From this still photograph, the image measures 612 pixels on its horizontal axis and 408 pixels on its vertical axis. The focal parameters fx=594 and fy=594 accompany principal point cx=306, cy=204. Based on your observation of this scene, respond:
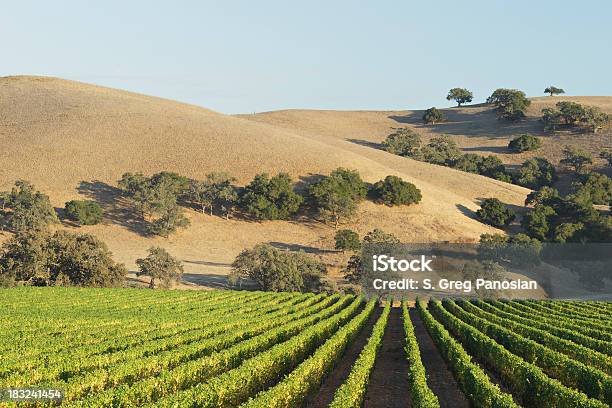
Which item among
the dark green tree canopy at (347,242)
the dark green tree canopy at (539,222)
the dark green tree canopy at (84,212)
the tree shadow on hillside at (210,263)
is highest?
the dark green tree canopy at (539,222)

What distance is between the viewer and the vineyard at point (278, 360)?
47.5ft

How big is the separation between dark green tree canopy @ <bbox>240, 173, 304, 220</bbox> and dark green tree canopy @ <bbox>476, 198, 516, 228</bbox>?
26.1 m

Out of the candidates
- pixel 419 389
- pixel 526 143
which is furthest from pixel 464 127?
pixel 419 389

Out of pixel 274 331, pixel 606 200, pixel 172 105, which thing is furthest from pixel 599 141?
pixel 274 331

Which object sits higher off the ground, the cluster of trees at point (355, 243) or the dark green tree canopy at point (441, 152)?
the dark green tree canopy at point (441, 152)

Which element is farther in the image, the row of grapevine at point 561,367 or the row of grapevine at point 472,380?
the row of grapevine at point 561,367

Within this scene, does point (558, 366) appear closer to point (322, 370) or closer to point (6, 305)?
point (322, 370)

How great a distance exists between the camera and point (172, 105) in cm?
13588

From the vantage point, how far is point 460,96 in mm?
187750

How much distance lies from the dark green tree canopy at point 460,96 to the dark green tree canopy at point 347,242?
12927 cm

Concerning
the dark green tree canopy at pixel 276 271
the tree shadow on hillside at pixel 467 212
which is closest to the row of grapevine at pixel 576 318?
the dark green tree canopy at pixel 276 271

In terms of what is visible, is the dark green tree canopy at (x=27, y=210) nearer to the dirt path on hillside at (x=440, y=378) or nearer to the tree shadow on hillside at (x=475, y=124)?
the dirt path on hillside at (x=440, y=378)

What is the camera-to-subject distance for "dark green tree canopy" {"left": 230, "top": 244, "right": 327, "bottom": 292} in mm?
56438

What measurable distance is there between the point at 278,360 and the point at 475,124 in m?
151
